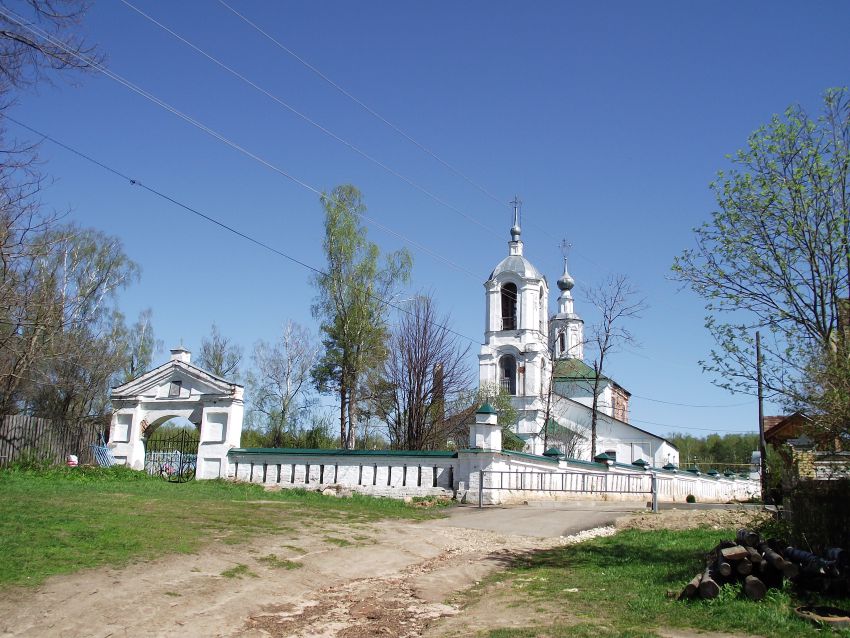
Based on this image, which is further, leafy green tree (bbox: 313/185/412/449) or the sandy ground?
leafy green tree (bbox: 313/185/412/449)

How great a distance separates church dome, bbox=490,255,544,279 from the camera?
48.7 metres

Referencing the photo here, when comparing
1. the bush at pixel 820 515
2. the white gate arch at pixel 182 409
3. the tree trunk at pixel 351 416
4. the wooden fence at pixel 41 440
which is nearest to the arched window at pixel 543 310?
the tree trunk at pixel 351 416

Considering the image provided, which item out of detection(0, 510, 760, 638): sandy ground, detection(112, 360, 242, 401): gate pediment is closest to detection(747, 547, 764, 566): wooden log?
detection(0, 510, 760, 638): sandy ground

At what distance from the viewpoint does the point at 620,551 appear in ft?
39.1

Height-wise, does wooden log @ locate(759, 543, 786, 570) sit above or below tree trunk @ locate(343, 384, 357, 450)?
below

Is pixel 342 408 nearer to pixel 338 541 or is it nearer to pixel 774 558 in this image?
pixel 338 541

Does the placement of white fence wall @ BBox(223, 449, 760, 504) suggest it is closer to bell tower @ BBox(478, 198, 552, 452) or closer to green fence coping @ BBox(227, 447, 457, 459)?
green fence coping @ BBox(227, 447, 457, 459)

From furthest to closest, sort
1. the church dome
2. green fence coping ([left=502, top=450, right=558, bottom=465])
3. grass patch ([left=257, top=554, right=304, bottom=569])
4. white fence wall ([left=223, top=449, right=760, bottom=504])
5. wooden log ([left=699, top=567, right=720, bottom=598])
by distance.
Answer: the church dome, green fence coping ([left=502, top=450, right=558, bottom=465]), white fence wall ([left=223, top=449, right=760, bottom=504]), grass patch ([left=257, top=554, right=304, bottom=569]), wooden log ([left=699, top=567, right=720, bottom=598])

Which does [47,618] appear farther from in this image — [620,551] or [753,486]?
[753,486]

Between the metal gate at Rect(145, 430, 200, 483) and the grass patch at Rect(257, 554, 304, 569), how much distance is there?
13.5 meters

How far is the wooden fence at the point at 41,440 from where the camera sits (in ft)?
77.9

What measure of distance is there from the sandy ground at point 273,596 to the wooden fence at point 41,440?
16.7 m

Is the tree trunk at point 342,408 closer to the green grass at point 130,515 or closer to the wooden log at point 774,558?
the green grass at point 130,515

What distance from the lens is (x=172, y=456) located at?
2341cm
